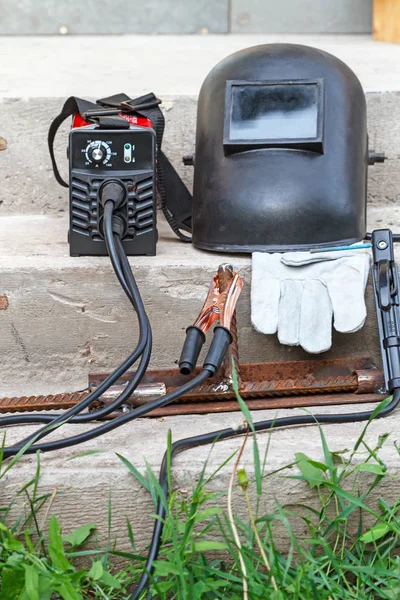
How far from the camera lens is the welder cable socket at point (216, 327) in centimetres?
136

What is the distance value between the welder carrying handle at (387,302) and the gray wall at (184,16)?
10.1 ft

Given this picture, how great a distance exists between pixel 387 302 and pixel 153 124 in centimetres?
71

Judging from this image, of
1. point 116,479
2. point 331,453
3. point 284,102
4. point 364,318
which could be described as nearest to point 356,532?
point 331,453

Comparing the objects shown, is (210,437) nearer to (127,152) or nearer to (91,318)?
(91,318)

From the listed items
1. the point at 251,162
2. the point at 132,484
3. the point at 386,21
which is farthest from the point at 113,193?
the point at 386,21

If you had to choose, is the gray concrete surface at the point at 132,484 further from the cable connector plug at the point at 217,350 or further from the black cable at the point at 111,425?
the cable connector plug at the point at 217,350

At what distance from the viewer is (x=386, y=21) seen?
4.01m

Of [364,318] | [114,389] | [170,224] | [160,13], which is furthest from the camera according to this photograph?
[160,13]

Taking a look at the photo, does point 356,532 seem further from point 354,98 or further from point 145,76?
point 145,76

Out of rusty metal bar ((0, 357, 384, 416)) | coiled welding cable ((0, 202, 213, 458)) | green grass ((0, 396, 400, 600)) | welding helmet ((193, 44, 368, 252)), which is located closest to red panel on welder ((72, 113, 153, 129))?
welding helmet ((193, 44, 368, 252))

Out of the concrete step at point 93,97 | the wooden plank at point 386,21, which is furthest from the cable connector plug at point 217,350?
the wooden plank at point 386,21

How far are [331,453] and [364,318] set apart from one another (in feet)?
1.38

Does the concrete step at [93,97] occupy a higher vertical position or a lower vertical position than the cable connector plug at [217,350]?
higher

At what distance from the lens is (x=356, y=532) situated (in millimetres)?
1280
